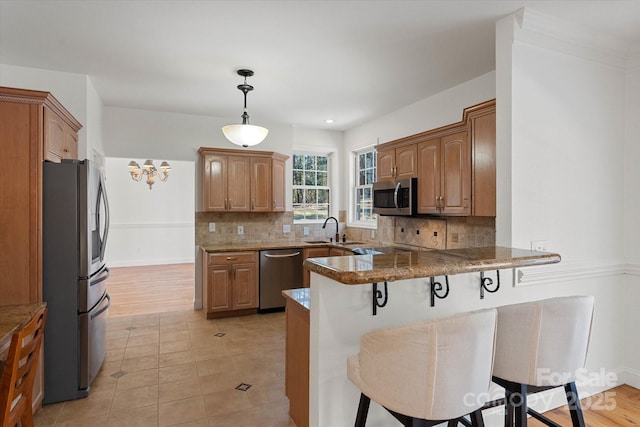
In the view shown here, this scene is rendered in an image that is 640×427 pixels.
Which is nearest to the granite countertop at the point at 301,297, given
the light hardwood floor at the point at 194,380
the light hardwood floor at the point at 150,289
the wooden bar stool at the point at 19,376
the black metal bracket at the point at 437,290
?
the black metal bracket at the point at 437,290

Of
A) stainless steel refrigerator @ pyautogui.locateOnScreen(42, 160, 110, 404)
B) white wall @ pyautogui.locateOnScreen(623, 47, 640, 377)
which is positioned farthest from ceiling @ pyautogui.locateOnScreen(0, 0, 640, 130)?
stainless steel refrigerator @ pyautogui.locateOnScreen(42, 160, 110, 404)

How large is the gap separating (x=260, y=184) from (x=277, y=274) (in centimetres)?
126

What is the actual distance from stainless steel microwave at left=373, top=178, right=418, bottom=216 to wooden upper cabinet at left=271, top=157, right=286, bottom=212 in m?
1.48

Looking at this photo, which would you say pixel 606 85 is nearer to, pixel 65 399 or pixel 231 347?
pixel 231 347

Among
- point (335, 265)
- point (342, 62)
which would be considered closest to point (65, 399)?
point (335, 265)

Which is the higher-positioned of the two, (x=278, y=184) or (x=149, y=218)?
(x=278, y=184)

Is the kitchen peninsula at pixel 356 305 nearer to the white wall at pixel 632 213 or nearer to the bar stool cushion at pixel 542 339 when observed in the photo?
the bar stool cushion at pixel 542 339

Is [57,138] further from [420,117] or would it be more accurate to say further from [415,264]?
[420,117]

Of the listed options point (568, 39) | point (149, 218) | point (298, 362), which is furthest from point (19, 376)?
point (149, 218)

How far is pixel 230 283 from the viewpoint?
15.0ft

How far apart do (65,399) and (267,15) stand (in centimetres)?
303

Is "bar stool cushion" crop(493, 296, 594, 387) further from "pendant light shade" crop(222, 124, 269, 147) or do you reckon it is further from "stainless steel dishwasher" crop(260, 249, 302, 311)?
"stainless steel dishwasher" crop(260, 249, 302, 311)

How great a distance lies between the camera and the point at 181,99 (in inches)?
166

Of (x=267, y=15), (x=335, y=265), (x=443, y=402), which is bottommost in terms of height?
(x=443, y=402)
